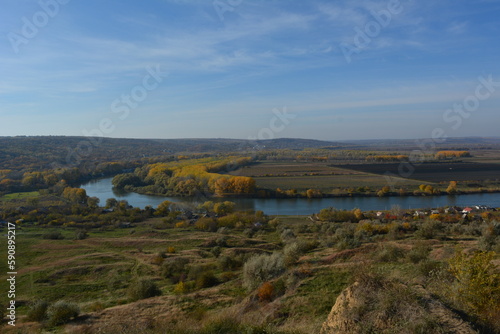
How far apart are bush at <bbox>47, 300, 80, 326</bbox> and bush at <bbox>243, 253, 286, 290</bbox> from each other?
443 centimetres

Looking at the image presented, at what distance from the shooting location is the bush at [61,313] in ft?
24.0

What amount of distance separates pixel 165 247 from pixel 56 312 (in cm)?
1025

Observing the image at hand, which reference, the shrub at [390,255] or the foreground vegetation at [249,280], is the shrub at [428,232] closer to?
the foreground vegetation at [249,280]

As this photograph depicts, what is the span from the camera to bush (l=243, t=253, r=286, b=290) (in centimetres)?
861

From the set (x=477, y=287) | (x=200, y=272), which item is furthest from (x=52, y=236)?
(x=477, y=287)

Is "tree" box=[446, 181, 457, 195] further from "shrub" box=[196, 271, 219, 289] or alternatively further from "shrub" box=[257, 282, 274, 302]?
"shrub" box=[257, 282, 274, 302]

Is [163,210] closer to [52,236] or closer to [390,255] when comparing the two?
[52,236]

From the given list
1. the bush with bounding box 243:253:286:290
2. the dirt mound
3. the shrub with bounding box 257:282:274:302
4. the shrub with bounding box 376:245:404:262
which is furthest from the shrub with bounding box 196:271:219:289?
the dirt mound

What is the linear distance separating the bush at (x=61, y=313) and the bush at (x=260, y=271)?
4.43m

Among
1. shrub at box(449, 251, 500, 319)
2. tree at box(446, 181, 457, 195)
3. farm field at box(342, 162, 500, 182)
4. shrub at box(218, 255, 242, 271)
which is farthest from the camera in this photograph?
farm field at box(342, 162, 500, 182)

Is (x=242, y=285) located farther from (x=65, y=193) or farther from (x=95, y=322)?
(x=65, y=193)

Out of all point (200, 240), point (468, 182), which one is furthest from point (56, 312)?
point (468, 182)

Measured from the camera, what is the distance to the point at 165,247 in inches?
691

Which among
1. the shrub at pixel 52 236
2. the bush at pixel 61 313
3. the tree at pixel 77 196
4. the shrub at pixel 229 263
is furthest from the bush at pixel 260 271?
the tree at pixel 77 196
